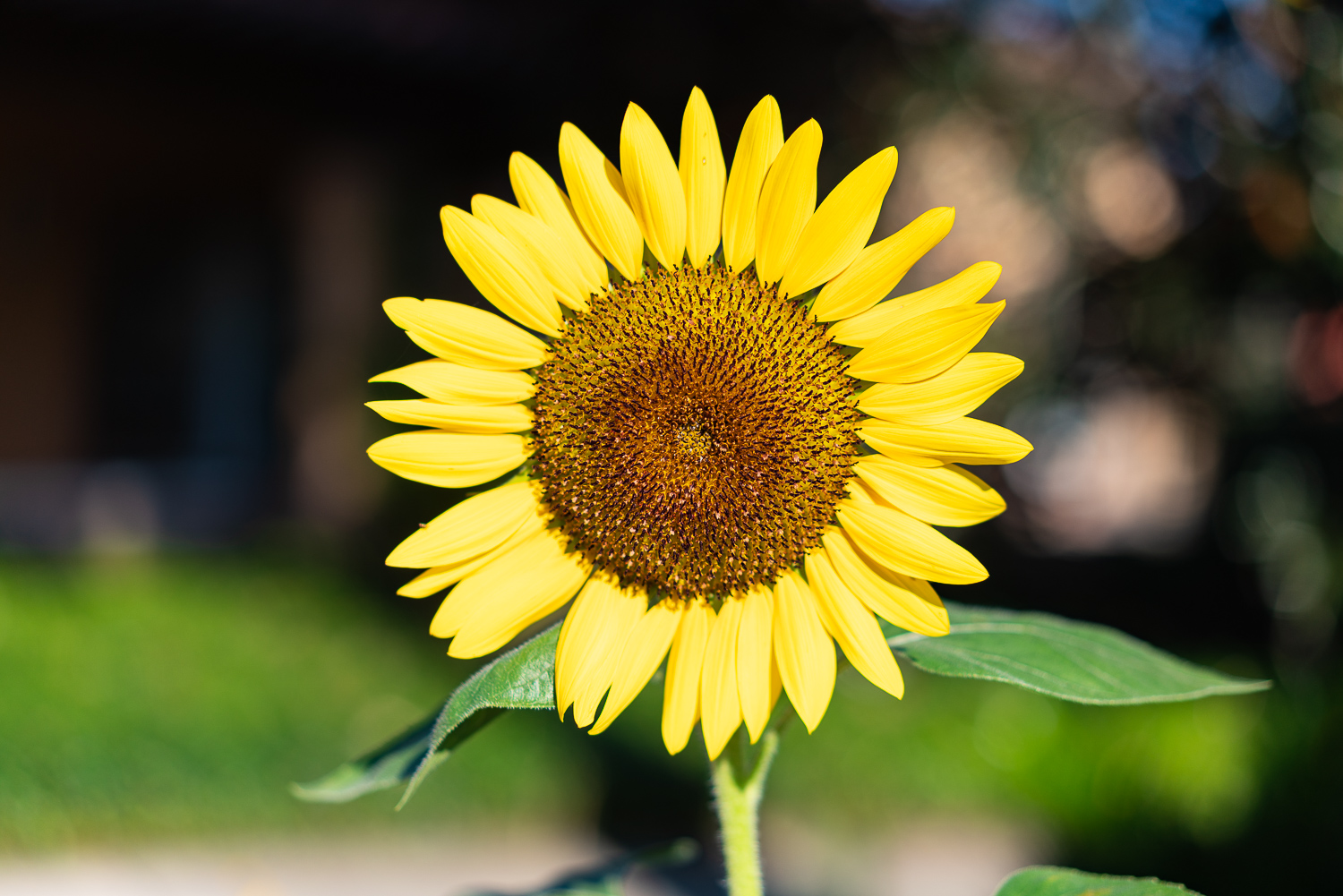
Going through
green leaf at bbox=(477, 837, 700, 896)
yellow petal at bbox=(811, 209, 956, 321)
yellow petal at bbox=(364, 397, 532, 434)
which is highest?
yellow petal at bbox=(811, 209, 956, 321)

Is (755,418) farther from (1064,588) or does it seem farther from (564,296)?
(1064,588)

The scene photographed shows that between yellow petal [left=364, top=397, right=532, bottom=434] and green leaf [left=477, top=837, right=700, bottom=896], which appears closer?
yellow petal [left=364, top=397, right=532, bottom=434]

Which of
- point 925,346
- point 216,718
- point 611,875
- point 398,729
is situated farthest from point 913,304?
point 216,718

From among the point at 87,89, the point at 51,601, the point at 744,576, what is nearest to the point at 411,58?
the point at 87,89

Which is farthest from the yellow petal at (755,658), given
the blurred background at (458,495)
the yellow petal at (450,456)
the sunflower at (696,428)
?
the blurred background at (458,495)

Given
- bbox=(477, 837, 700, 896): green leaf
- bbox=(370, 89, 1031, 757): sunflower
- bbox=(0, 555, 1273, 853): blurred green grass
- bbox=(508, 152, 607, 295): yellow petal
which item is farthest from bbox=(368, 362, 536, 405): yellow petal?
bbox=(0, 555, 1273, 853): blurred green grass

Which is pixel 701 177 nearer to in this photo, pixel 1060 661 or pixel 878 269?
pixel 878 269

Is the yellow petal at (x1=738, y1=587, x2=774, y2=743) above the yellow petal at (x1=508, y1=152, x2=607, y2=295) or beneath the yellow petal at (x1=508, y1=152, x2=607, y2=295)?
beneath

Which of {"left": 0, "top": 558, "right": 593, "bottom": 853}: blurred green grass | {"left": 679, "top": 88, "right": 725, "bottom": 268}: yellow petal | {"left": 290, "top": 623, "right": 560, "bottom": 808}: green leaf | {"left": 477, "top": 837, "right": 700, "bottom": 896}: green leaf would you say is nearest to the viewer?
{"left": 290, "top": 623, "right": 560, "bottom": 808}: green leaf

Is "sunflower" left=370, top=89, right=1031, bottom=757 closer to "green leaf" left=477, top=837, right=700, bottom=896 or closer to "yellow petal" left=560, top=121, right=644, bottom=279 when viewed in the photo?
"yellow petal" left=560, top=121, right=644, bottom=279
